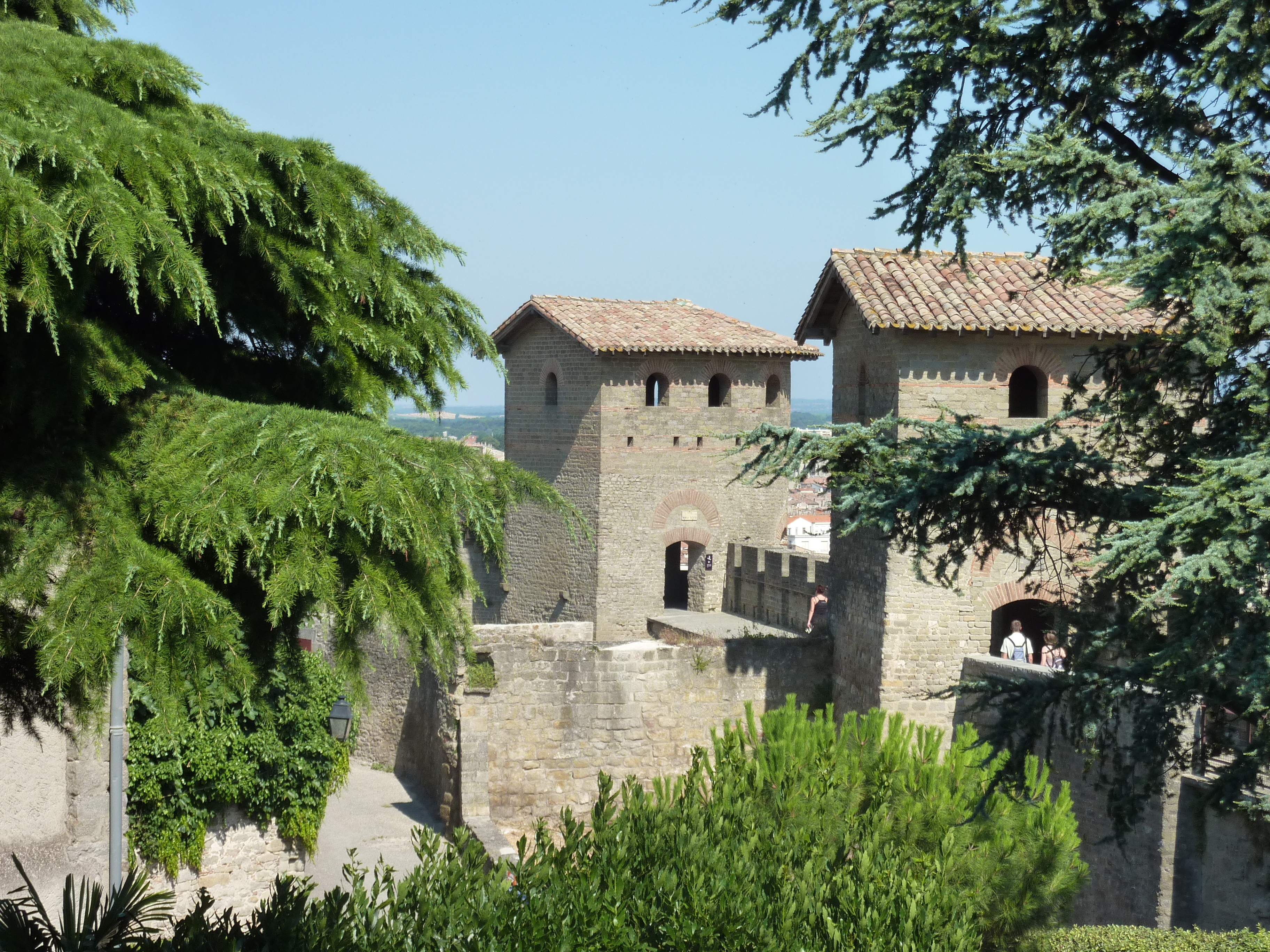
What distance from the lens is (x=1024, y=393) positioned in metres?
14.7

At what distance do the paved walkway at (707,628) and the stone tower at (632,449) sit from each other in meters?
0.79

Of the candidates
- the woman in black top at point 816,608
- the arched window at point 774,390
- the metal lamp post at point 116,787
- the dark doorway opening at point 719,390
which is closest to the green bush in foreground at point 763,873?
the metal lamp post at point 116,787

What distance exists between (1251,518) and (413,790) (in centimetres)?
1256

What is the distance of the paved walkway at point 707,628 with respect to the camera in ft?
52.7

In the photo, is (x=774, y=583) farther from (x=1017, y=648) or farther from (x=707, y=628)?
(x=1017, y=648)

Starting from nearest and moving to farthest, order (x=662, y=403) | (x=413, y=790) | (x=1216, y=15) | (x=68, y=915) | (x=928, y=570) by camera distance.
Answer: (x=68, y=915)
(x=1216, y=15)
(x=928, y=570)
(x=413, y=790)
(x=662, y=403)

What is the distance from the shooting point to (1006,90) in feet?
24.1

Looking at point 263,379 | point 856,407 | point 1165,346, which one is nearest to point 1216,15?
point 1165,346

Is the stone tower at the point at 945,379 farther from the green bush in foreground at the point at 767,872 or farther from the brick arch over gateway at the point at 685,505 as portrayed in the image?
the brick arch over gateway at the point at 685,505

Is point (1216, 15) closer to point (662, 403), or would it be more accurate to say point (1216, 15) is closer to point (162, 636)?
point (162, 636)

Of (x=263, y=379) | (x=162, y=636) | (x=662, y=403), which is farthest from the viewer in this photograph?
(x=662, y=403)

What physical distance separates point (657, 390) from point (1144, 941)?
16.3m

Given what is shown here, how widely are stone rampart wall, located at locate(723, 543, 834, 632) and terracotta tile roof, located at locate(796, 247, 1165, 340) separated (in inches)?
208

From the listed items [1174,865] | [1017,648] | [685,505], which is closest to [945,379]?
[1017,648]
